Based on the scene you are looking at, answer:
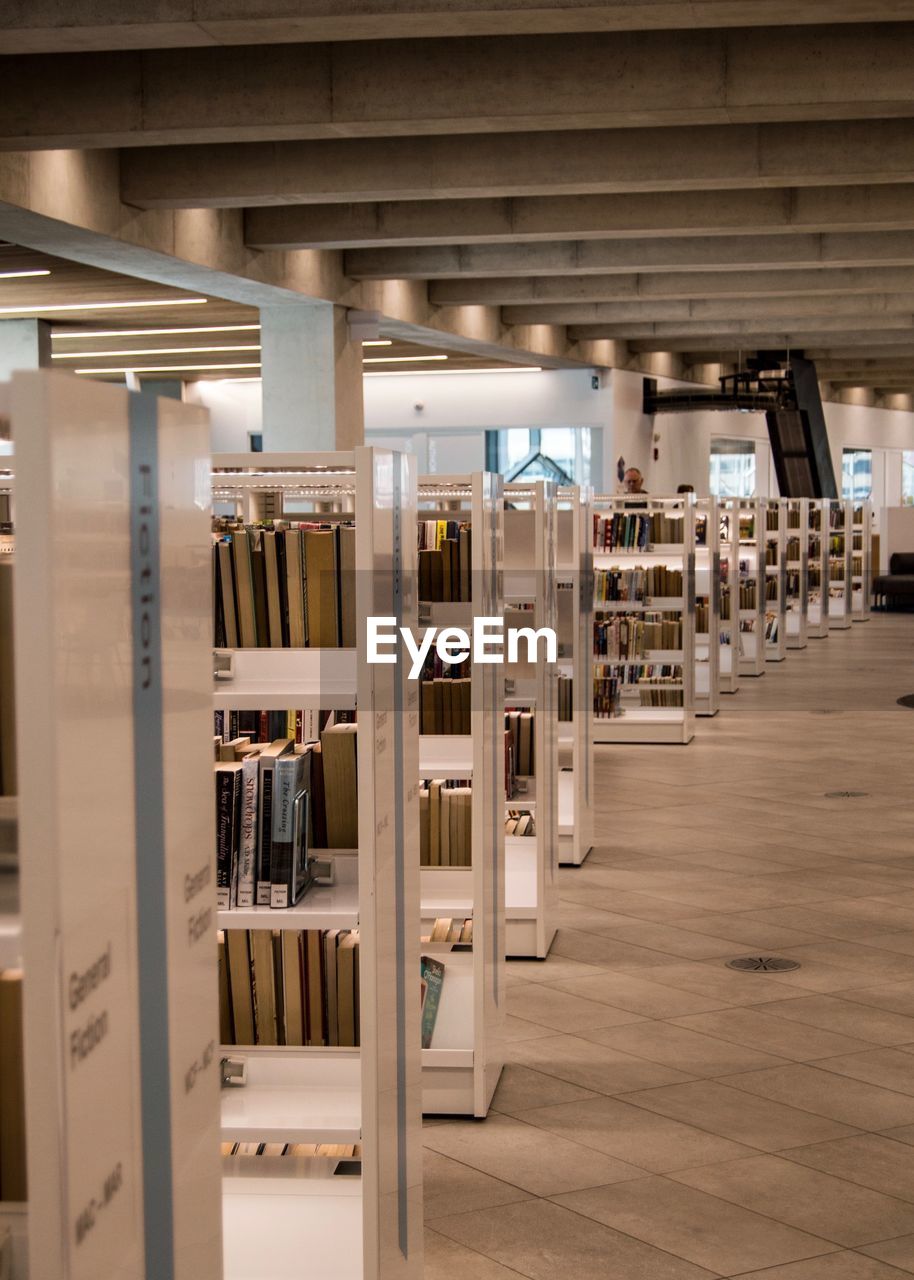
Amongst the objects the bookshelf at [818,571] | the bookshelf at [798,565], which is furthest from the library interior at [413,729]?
the bookshelf at [818,571]

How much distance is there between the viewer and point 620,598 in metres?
12.3

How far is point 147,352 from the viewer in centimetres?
1948

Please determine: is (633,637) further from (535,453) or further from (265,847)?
(535,453)

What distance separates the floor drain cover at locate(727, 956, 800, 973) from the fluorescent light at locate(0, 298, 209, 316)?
1000 centimetres

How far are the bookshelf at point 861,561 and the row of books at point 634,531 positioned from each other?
14069 mm

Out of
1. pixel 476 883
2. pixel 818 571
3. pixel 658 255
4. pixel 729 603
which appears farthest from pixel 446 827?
pixel 818 571

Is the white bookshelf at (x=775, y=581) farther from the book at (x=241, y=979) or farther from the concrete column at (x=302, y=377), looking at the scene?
the book at (x=241, y=979)

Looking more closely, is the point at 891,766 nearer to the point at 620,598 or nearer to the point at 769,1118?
the point at 620,598

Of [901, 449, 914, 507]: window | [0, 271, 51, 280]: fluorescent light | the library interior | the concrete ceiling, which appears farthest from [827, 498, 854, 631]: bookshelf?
[0, 271, 51, 280]: fluorescent light

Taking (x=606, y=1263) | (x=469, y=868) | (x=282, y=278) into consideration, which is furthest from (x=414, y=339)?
(x=606, y=1263)

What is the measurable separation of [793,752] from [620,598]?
1.91m

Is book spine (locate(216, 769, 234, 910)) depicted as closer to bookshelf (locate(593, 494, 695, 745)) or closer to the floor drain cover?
the floor drain cover

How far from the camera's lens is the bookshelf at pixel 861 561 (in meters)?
26.4

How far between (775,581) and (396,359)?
235 inches
